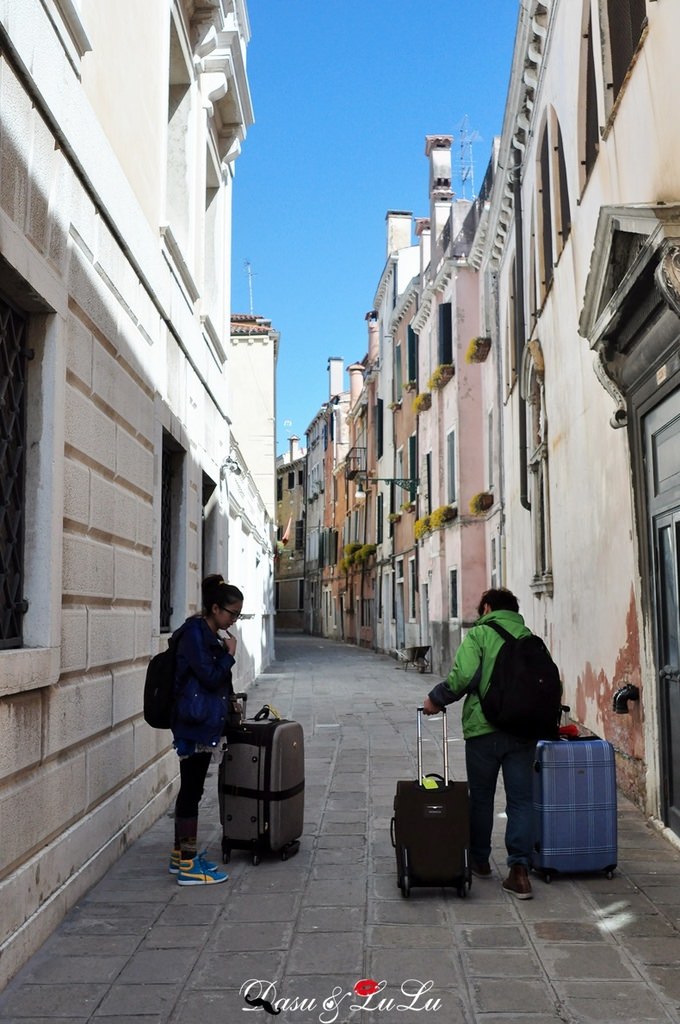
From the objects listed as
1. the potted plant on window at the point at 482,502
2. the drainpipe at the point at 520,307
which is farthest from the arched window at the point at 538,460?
the potted plant on window at the point at 482,502

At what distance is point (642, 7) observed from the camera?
6473 millimetres

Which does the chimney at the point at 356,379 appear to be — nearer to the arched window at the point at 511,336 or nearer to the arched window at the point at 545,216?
the arched window at the point at 511,336

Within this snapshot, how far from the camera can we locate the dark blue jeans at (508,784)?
5254mm

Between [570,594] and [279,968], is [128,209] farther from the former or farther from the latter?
[570,594]

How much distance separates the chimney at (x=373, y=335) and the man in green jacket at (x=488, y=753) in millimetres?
30724

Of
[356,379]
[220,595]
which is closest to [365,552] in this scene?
[356,379]

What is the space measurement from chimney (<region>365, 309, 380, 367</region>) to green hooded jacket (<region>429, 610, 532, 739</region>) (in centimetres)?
3067

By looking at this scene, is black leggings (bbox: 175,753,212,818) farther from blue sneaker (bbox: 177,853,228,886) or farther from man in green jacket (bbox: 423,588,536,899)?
man in green jacket (bbox: 423,588,536,899)

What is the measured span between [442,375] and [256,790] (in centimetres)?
1722

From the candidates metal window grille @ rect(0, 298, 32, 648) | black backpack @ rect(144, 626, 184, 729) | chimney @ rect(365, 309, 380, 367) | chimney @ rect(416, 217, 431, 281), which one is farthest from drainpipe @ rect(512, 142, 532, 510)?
chimney @ rect(365, 309, 380, 367)

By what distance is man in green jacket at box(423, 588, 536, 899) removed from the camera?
5.26 metres

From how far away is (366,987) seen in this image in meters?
3.88

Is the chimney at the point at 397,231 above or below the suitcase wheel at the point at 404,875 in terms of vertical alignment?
above

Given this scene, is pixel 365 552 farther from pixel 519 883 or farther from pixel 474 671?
pixel 519 883
